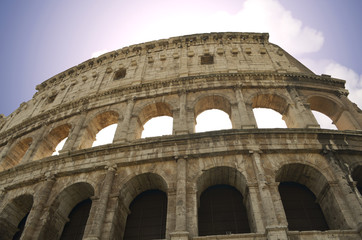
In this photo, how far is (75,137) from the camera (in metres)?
13.6

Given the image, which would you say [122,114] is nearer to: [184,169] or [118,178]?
[118,178]

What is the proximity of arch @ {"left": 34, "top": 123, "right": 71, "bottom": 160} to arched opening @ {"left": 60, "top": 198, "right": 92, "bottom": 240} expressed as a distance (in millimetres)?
4920

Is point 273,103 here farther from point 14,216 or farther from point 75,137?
point 14,216

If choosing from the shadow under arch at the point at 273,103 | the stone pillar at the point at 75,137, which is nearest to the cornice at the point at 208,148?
the stone pillar at the point at 75,137

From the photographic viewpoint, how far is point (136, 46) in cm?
1947

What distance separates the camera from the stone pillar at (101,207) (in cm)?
888

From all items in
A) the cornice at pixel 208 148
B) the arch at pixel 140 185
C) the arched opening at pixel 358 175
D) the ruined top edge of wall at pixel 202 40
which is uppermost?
the ruined top edge of wall at pixel 202 40

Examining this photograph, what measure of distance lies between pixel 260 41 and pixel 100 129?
12.1 metres

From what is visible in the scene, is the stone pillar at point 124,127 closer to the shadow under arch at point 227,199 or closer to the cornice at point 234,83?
the cornice at point 234,83

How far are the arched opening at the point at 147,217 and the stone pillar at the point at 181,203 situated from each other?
145 centimetres

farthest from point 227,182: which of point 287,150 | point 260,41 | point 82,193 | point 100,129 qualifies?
point 260,41

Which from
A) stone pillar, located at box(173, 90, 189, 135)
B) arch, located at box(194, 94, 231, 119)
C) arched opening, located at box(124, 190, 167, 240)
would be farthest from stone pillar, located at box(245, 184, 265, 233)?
arch, located at box(194, 94, 231, 119)

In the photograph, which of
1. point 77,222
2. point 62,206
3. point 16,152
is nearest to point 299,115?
point 77,222

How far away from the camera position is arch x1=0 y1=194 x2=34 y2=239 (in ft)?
37.4
